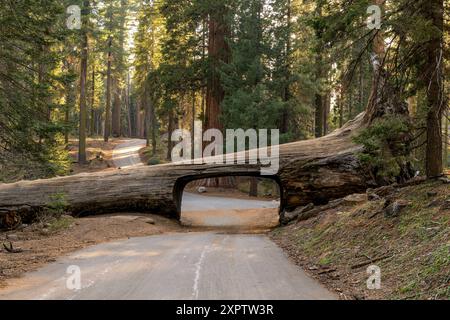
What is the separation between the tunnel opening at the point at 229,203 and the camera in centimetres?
1809

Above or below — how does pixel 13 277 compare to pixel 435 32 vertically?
below

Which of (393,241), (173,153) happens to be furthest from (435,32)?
(173,153)

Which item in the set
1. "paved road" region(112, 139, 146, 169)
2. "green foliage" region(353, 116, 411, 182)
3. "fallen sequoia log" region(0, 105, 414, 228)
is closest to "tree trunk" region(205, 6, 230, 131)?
"paved road" region(112, 139, 146, 169)

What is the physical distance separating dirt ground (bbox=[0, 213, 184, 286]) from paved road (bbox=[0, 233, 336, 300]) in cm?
55

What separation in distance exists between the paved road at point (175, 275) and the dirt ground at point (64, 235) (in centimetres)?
55

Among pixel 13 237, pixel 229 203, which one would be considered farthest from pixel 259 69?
pixel 13 237

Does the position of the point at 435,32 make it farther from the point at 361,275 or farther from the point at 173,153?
the point at 173,153

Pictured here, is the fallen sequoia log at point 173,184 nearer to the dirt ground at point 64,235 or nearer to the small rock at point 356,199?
the dirt ground at point 64,235

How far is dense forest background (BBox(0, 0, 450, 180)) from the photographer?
30.6 feet

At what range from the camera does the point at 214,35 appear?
100 ft

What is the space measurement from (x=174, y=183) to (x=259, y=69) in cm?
1304

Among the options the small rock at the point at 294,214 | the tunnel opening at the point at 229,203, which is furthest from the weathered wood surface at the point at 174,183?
the tunnel opening at the point at 229,203

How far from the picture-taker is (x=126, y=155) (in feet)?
149

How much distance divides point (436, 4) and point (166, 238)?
9648 millimetres
